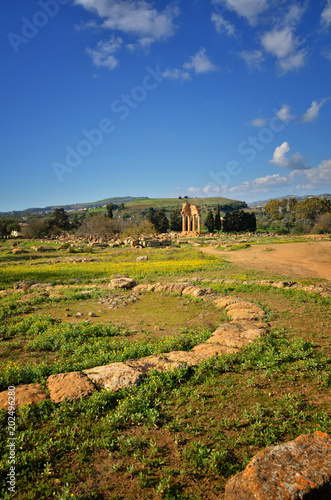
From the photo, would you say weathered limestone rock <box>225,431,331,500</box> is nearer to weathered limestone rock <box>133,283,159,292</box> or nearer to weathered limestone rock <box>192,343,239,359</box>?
weathered limestone rock <box>192,343,239,359</box>

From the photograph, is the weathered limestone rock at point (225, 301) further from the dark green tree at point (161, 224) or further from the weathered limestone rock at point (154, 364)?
the dark green tree at point (161, 224)

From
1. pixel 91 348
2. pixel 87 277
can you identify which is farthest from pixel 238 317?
pixel 87 277

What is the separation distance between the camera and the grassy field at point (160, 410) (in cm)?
372

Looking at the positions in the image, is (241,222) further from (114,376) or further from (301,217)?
(114,376)

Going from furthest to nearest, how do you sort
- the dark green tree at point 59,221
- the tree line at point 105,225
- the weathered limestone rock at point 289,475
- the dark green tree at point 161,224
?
the dark green tree at point 161,224 < the dark green tree at point 59,221 < the tree line at point 105,225 < the weathered limestone rock at point 289,475

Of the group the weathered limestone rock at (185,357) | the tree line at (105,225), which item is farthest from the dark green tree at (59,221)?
the weathered limestone rock at (185,357)

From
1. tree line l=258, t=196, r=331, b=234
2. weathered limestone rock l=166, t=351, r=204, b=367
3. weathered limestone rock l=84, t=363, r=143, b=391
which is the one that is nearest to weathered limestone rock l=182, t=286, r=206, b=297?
weathered limestone rock l=166, t=351, r=204, b=367

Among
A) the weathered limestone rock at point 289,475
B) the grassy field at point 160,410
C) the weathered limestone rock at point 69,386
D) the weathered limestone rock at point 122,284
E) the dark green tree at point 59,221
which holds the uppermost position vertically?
the dark green tree at point 59,221

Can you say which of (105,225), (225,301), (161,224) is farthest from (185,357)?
(161,224)

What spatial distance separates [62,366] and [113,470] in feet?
11.4

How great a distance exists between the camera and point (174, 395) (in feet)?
18.0

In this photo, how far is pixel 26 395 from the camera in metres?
5.38

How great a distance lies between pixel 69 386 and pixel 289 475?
4460 millimetres

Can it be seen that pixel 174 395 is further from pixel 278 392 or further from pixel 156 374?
pixel 278 392
